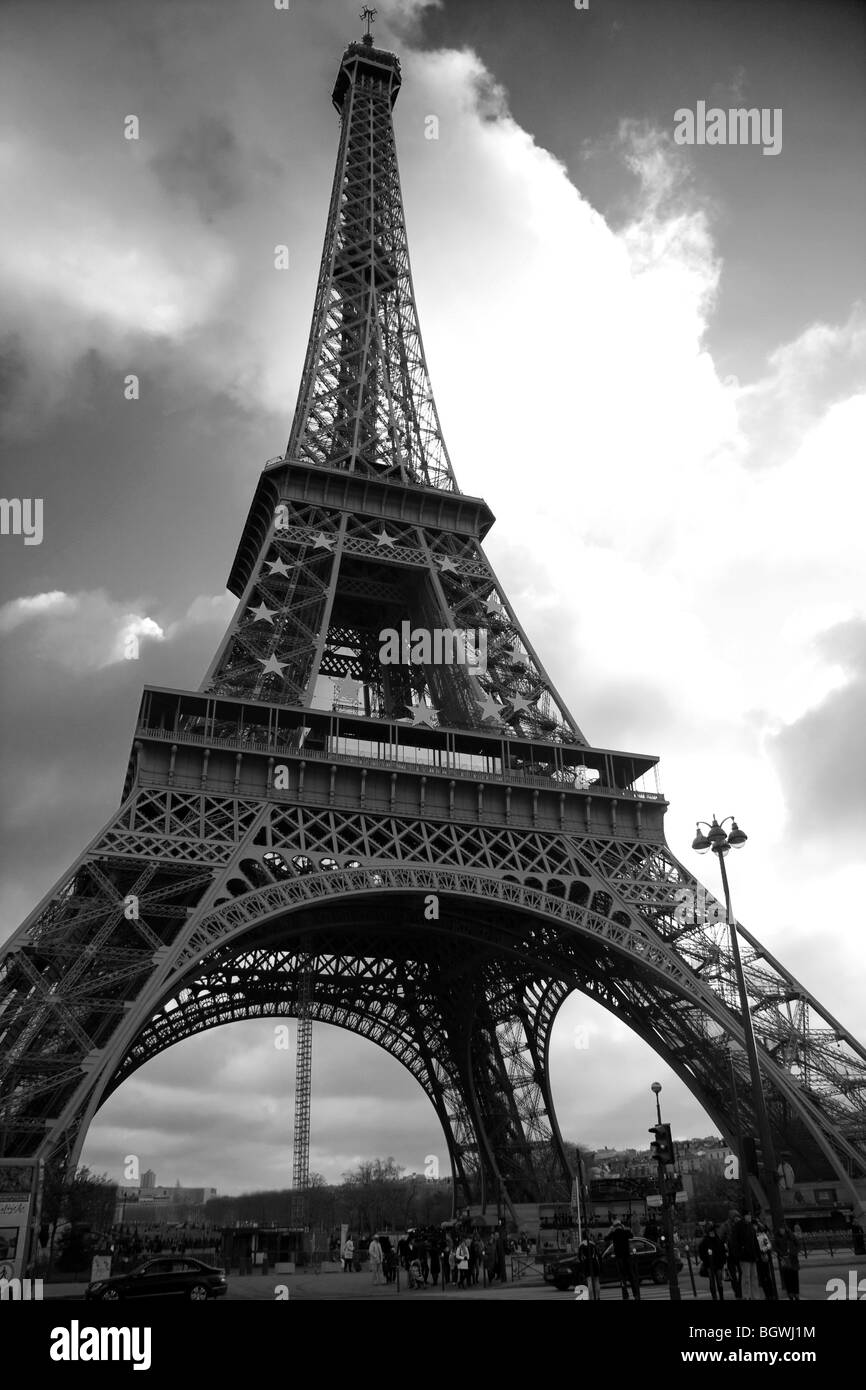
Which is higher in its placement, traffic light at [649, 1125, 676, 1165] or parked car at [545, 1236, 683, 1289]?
traffic light at [649, 1125, 676, 1165]

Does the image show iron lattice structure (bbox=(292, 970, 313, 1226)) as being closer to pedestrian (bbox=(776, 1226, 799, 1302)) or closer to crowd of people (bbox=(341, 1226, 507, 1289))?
crowd of people (bbox=(341, 1226, 507, 1289))

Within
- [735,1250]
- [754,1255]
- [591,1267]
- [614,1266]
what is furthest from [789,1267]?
[614,1266]

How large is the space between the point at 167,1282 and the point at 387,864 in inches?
540

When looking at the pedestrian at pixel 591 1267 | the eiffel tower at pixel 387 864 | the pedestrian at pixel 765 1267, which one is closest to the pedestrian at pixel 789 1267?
the pedestrian at pixel 765 1267

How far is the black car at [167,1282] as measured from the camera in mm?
21469

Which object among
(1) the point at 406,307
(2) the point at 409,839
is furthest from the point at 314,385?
(2) the point at 409,839

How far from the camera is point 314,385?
Answer: 50.8 m

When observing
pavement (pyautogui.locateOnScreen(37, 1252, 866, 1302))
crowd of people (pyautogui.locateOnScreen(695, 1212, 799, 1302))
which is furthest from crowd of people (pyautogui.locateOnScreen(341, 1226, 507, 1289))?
crowd of people (pyautogui.locateOnScreen(695, 1212, 799, 1302))

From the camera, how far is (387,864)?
110 ft

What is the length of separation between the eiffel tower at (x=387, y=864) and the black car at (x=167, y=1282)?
11.6 ft

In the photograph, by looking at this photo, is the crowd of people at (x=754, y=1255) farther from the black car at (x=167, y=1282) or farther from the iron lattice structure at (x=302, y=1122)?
the iron lattice structure at (x=302, y=1122)

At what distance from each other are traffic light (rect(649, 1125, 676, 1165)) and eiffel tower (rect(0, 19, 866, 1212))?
12184mm

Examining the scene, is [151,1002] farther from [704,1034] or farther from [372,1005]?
[372,1005]

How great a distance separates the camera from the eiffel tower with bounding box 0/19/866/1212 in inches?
1166
